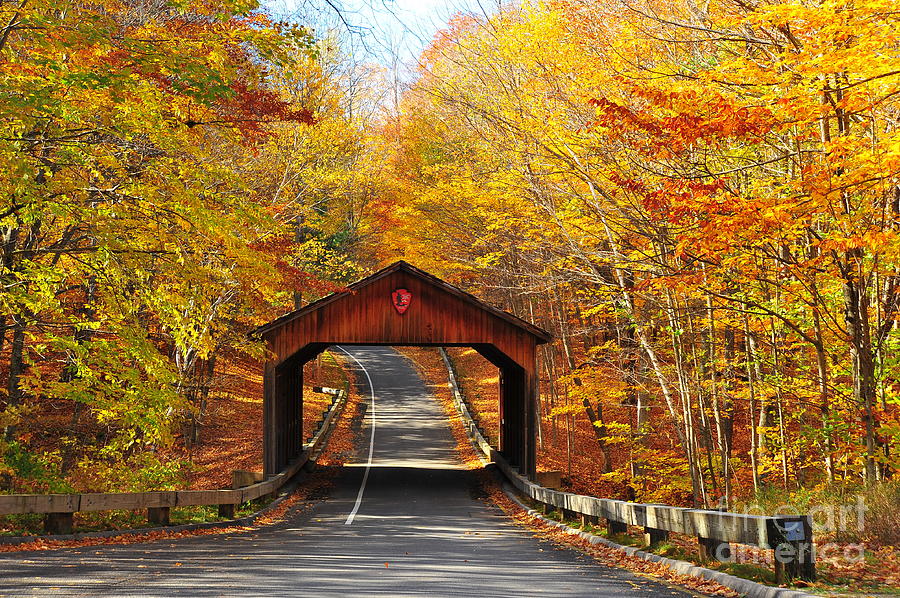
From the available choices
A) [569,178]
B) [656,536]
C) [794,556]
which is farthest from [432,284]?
[794,556]

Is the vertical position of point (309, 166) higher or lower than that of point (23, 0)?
higher

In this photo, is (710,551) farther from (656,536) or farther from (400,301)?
(400,301)

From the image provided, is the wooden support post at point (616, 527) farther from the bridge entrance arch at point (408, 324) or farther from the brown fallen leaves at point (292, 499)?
the bridge entrance arch at point (408, 324)

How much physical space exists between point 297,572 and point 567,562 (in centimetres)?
311

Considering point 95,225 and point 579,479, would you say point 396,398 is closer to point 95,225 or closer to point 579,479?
point 579,479

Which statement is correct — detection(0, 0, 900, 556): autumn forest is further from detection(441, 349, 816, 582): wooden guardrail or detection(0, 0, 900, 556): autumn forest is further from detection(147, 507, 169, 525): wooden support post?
detection(441, 349, 816, 582): wooden guardrail

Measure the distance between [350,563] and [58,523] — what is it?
164 inches

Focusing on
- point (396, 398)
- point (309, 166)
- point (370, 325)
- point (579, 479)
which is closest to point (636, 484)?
point (579, 479)

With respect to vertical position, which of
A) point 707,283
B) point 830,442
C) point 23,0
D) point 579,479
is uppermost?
point 23,0

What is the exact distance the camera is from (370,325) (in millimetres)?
19516

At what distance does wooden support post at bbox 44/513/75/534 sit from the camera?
10.2 meters

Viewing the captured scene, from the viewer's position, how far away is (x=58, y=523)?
10219 mm

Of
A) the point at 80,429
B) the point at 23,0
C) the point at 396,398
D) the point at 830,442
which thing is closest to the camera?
the point at 23,0

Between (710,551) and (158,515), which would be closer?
(710,551)
